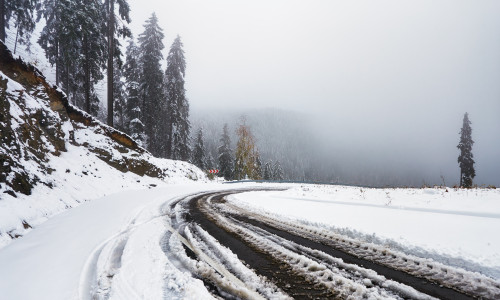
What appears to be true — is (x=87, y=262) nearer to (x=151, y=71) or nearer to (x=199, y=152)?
(x=151, y=71)

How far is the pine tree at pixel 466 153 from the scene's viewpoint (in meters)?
35.3

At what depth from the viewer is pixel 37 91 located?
38.7 feet

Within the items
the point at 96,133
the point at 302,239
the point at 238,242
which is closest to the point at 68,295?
the point at 238,242

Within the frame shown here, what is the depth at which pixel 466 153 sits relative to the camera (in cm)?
3572

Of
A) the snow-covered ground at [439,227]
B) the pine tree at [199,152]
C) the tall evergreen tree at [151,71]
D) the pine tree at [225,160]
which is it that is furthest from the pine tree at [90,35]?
the pine tree at [225,160]

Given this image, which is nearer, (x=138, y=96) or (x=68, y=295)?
(x=68, y=295)

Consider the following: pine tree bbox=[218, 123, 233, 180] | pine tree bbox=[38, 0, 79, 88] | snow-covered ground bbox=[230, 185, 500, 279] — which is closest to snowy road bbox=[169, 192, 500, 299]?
snow-covered ground bbox=[230, 185, 500, 279]

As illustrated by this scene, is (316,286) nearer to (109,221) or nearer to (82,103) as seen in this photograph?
(109,221)

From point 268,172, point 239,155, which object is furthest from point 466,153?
point 268,172

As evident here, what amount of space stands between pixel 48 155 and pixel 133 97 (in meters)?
20.0

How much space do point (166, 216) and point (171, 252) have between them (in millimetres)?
3240

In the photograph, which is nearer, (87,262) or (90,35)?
(87,262)

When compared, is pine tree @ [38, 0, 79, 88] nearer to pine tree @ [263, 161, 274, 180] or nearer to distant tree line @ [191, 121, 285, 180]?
distant tree line @ [191, 121, 285, 180]

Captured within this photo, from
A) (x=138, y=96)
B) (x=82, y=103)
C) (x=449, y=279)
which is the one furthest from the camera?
(x=82, y=103)
